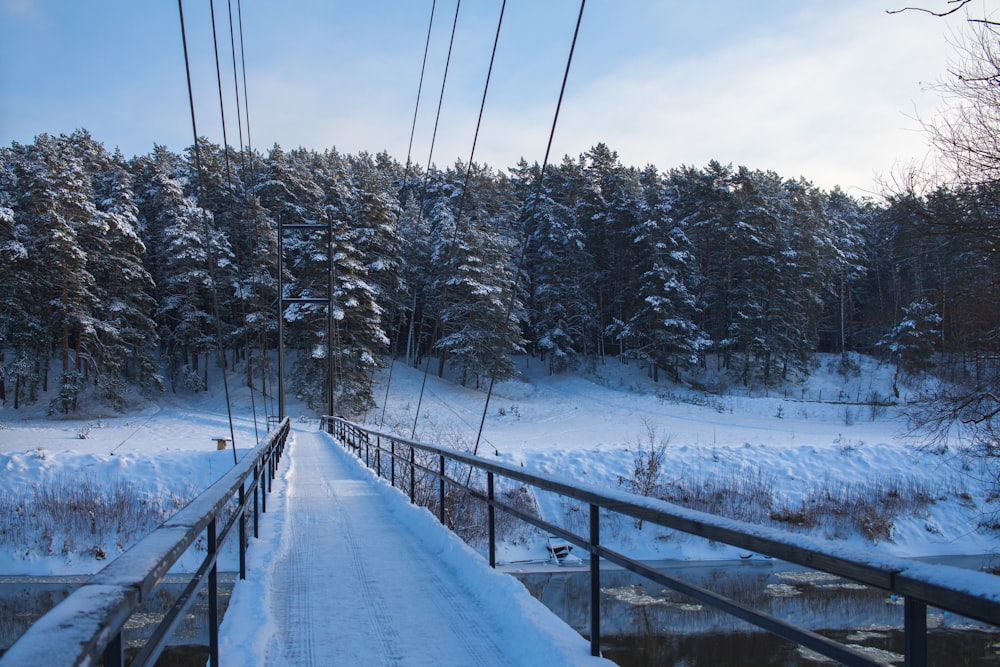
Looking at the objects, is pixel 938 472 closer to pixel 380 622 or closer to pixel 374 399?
pixel 380 622

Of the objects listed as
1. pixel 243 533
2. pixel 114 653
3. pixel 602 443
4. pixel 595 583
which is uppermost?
pixel 114 653

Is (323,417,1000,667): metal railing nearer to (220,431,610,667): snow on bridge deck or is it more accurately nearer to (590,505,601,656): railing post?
(590,505,601,656): railing post

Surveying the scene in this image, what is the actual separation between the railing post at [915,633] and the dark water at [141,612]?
29.6 ft

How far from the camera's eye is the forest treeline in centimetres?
3900

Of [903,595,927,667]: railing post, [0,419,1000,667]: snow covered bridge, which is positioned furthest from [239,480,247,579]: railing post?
Result: [903,595,927,667]: railing post

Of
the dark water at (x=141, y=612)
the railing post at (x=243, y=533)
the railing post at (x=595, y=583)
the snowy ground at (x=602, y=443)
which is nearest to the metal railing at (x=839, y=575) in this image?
the railing post at (x=595, y=583)

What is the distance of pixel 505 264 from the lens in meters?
49.1

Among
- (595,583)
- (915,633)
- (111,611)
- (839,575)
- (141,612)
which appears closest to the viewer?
(111,611)

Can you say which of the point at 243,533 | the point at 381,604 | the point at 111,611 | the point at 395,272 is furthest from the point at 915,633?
the point at 395,272

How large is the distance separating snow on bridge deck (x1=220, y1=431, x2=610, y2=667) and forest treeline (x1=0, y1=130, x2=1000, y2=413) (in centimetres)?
2533

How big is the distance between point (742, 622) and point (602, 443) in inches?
572

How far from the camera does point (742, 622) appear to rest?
13.0 metres

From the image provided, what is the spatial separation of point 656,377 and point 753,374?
6567 millimetres

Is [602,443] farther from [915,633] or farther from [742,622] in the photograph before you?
[915,633]
